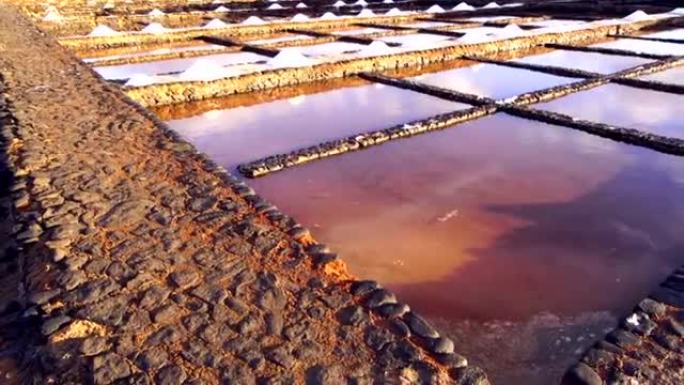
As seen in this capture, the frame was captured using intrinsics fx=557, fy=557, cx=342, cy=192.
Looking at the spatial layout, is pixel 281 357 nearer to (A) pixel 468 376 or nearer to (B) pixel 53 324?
(A) pixel 468 376

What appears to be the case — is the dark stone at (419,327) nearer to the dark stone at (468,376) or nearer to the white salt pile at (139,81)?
the dark stone at (468,376)

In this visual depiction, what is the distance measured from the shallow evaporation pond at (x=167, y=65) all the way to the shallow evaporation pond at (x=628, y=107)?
473 cm

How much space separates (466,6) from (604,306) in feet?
47.0

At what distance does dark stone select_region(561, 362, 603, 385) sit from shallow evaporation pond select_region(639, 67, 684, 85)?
6.15m

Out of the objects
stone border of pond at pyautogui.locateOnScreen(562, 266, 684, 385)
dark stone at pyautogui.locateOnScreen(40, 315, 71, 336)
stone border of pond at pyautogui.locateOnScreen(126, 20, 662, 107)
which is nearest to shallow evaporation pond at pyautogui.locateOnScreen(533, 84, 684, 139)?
stone border of pond at pyautogui.locateOnScreen(126, 20, 662, 107)

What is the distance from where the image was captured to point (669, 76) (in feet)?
24.4

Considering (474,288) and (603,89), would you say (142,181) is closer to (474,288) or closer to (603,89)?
(474,288)

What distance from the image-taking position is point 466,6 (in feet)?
51.6

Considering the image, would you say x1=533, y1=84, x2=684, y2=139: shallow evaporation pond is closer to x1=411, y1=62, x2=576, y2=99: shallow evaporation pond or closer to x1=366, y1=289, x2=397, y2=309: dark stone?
x1=411, y1=62, x2=576, y2=99: shallow evaporation pond

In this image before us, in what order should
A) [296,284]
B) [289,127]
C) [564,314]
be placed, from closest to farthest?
[296,284], [564,314], [289,127]

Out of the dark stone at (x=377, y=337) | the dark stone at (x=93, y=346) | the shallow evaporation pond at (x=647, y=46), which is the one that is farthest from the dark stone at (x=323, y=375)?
the shallow evaporation pond at (x=647, y=46)

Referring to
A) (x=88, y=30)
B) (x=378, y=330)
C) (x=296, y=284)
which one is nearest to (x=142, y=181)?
(x=296, y=284)

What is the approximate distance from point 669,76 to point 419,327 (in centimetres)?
688

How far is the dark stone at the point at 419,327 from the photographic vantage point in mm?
2271
